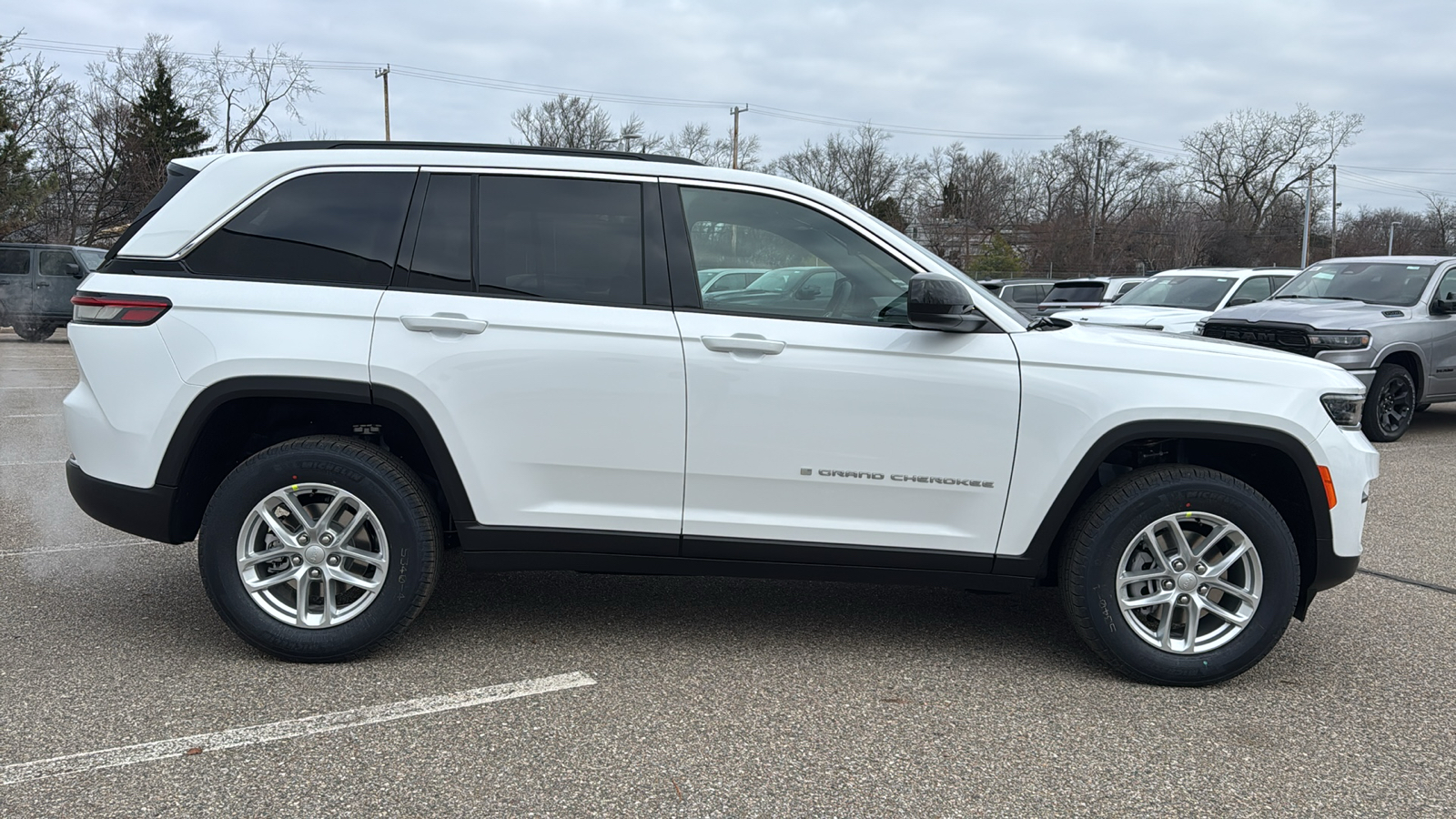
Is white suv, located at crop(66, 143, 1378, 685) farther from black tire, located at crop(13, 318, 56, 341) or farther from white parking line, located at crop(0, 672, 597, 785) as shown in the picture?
black tire, located at crop(13, 318, 56, 341)

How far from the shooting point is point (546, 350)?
3799 mm

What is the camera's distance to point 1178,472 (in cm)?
390

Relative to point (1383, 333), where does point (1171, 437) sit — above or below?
below

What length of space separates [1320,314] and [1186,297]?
10.9 feet

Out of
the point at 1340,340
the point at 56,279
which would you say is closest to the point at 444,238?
the point at 1340,340

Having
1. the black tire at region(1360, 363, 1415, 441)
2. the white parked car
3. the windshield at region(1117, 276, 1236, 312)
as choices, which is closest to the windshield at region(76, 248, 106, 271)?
the white parked car

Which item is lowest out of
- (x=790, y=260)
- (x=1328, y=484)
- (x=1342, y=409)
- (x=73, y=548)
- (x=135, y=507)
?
(x=73, y=548)

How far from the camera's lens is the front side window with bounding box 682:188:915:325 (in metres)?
3.92

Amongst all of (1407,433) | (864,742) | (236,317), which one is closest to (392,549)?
(236,317)

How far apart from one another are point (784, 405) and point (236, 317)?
1957mm

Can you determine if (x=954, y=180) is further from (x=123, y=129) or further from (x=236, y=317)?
(x=236, y=317)

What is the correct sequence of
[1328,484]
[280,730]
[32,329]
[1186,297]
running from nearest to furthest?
1. [280,730]
2. [1328,484]
3. [1186,297]
4. [32,329]

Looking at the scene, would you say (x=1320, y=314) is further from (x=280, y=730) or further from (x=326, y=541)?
(x=280, y=730)

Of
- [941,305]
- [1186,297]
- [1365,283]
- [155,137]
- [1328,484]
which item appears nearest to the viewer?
[941,305]
